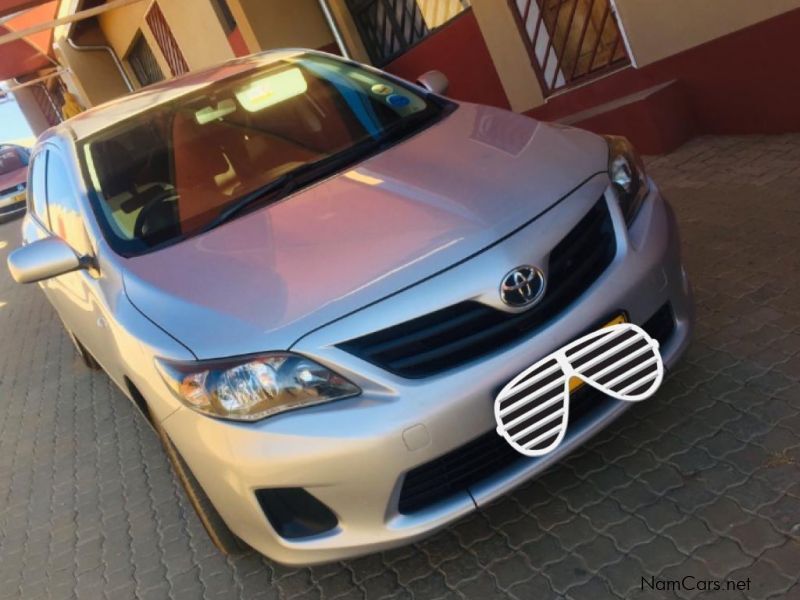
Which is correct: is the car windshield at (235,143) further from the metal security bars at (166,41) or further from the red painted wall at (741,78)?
the metal security bars at (166,41)

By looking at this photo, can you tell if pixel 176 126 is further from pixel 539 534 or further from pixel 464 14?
pixel 464 14

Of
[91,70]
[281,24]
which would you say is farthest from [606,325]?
[91,70]

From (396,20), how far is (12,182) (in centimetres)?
1261

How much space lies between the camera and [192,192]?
3.25m

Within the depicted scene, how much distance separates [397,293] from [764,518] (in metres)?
1.25

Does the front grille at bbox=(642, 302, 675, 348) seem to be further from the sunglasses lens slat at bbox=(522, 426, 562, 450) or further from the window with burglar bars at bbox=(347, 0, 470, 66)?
the window with burglar bars at bbox=(347, 0, 470, 66)

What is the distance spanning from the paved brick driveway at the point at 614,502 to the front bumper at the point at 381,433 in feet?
1.14

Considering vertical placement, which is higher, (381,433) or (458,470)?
(381,433)

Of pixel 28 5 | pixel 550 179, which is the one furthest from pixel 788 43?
pixel 28 5

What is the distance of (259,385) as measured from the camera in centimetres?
230

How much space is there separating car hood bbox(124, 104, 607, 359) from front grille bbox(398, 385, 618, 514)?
0.50 m

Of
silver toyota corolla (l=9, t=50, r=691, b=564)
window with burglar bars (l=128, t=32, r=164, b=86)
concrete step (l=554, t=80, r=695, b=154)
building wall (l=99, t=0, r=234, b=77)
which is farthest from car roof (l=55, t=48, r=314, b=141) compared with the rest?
window with burglar bars (l=128, t=32, r=164, b=86)

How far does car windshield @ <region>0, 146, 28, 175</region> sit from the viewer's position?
18922mm

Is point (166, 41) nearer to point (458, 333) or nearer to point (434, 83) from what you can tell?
point (434, 83)
